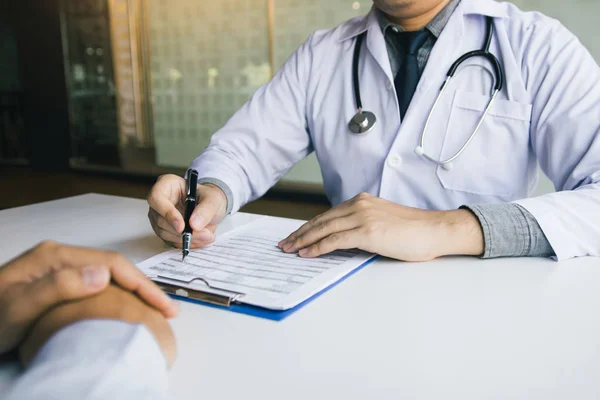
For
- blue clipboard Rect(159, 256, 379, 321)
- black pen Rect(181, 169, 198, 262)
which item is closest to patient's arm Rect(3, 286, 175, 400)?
blue clipboard Rect(159, 256, 379, 321)

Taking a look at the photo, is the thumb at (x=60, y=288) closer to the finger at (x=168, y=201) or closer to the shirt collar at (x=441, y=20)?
the finger at (x=168, y=201)

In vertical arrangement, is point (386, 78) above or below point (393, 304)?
above

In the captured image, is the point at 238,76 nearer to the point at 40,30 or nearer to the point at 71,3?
the point at 71,3

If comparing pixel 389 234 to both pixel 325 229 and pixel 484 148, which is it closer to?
pixel 325 229

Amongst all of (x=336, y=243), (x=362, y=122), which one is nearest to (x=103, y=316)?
(x=336, y=243)

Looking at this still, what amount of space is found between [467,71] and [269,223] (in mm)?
566

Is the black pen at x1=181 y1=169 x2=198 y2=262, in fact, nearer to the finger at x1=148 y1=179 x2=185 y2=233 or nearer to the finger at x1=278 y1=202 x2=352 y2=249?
the finger at x1=148 y1=179 x2=185 y2=233

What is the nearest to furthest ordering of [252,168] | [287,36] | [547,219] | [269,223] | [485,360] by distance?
[485,360] < [547,219] < [269,223] < [252,168] < [287,36]

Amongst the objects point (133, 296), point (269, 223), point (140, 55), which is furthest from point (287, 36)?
point (133, 296)

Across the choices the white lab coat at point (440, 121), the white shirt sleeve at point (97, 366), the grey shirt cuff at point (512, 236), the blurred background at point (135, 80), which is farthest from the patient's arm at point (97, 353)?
the blurred background at point (135, 80)

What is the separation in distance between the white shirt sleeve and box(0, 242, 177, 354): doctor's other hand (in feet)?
0.17

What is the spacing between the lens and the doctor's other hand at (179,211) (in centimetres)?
86

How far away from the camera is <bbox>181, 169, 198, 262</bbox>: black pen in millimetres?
811

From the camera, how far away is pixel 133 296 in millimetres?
502
